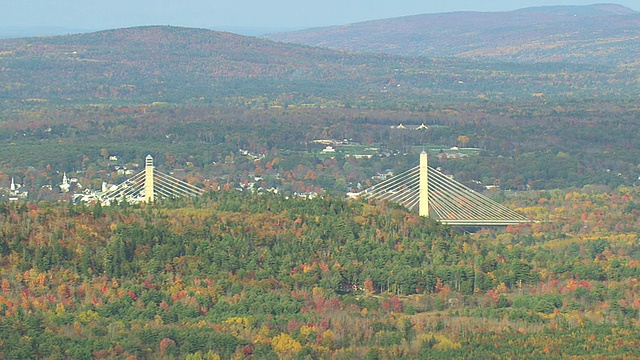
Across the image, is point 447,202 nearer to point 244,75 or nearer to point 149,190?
point 149,190

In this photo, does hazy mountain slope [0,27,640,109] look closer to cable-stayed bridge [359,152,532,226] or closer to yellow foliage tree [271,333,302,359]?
cable-stayed bridge [359,152,532,226]

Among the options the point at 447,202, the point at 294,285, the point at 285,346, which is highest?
the point at 285,346

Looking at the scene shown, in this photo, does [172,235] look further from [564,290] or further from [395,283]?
[564,290]

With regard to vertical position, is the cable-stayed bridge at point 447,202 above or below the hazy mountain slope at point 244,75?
above

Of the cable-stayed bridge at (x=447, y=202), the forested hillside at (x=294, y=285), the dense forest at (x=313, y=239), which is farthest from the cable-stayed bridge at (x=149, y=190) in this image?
the cable-stayed bridge at (x=447, y=202)

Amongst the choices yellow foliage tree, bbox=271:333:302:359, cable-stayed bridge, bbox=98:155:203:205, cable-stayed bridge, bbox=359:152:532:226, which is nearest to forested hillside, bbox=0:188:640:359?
yellow foliage tree, bbox=271:333:302:359

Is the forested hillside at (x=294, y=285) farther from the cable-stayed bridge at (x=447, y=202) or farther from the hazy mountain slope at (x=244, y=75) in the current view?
the hazy mountain slope at (x=244, y=75)

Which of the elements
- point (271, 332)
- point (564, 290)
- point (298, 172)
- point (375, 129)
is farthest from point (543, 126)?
point (271, 332)

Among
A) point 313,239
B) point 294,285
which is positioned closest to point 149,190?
point 313,239
